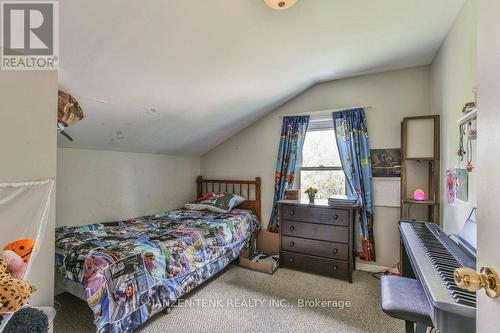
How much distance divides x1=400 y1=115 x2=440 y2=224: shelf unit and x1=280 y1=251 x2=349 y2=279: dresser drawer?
0.88 metres

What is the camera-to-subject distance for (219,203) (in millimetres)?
3389

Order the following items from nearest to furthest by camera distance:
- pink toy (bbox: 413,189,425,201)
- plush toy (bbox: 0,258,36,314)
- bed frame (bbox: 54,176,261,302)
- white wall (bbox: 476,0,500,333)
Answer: white wall (bbox: 476,0,500,333)
plush toy (bbox: 0,258,36,314)
pink toy (bbox: 413,189,425,201)
bed frame (bbox: 54,176,261,302)

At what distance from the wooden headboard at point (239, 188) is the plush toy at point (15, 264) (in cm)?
281

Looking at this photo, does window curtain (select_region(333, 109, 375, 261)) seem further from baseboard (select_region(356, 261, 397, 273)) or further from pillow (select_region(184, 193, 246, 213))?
pillow (select_region(184, 193, 246, 213))

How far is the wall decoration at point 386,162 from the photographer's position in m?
2.77

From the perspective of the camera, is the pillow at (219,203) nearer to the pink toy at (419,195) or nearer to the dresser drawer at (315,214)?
the dresser drawer at (315,214)

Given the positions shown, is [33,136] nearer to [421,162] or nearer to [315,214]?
[315,214]

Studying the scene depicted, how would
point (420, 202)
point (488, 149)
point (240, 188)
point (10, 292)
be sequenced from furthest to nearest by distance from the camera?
point (240, 188), point (420, 202), point (10, 292), point (488, 149)

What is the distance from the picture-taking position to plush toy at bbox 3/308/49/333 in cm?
88

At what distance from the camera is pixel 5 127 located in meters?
1.01

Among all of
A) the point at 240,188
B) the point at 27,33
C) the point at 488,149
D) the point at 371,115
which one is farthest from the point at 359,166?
the point at 27,33

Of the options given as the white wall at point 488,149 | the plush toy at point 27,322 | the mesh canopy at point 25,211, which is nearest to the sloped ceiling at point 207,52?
the mesh canopy at point 25,211

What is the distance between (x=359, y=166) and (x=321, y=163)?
53 cm

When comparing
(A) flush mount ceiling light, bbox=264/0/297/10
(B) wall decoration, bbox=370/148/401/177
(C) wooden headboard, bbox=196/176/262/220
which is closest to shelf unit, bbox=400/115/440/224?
(B) wall decoration, bbox=370/148/401/177
